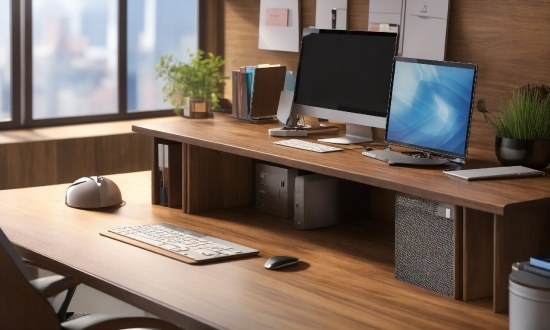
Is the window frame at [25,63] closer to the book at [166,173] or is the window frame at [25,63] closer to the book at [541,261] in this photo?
the book at [166,173]

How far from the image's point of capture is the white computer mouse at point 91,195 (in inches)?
123

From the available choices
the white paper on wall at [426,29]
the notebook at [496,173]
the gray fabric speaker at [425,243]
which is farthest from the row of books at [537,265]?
the white paper on wall at [426,29]

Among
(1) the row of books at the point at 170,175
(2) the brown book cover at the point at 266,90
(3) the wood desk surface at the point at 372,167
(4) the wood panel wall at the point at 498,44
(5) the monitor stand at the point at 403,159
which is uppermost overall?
(4) the wood panel wall at the point at 498,44

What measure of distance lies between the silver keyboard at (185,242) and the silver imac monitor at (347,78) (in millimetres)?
650

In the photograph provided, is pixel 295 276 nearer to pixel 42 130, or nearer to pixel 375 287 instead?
pixel 375 287

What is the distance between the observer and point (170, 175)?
3.24m

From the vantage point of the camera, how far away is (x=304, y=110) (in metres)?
3.25

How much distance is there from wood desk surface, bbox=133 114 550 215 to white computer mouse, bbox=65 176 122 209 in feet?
0.90

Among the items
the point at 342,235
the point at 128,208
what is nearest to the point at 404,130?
the point at 342,235

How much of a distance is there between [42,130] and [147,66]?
0.80m

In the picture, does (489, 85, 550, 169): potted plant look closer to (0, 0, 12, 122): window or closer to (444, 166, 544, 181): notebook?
(444, 166, 544, 181): notebook

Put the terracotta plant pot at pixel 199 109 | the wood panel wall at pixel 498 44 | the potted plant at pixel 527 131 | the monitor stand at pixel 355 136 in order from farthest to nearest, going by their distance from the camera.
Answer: the terracotta plant pot at pixel 199 109 → the monitor stand at pixel 355 136 → the wood panel wall at pixel 498 44 → the potted plant at pixel 527 131

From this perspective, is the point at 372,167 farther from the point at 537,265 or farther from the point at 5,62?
the point at 5,62

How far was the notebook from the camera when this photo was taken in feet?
7.52
